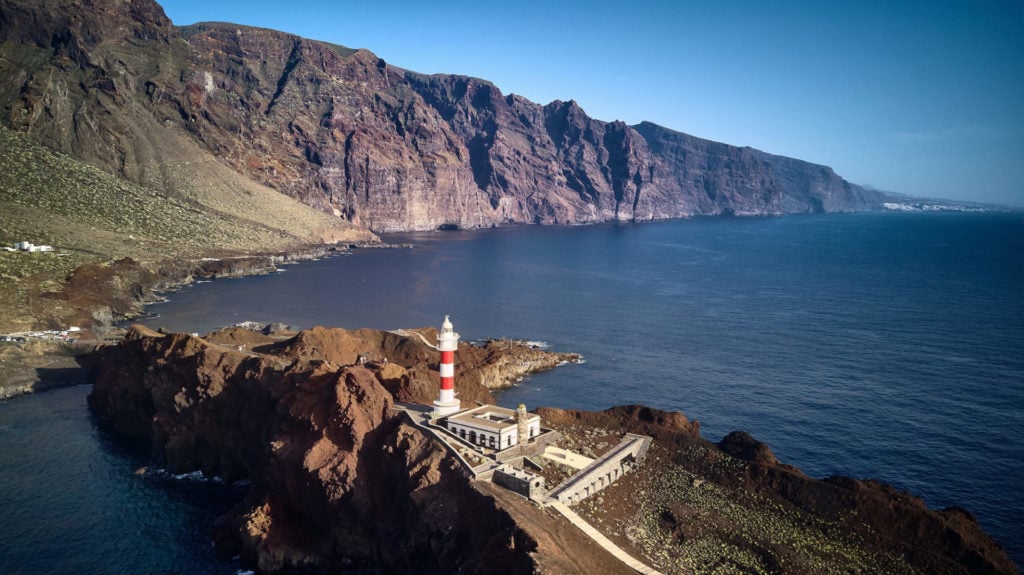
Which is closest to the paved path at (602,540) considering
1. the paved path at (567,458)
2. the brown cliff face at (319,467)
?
the brown cliff face at (319,467)

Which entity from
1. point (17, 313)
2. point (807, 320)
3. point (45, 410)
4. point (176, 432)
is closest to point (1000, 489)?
point (807, 320)

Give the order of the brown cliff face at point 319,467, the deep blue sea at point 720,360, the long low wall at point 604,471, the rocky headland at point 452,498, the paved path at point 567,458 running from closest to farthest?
the rocky headland at point 452,498 → the brown cliff face at point 319,467 → the long low wall at point 604,471 → the paved path at point 567,458 → the deep blue sea at point 720,360

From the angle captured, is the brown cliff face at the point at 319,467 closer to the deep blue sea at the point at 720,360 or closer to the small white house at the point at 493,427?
the small white house at the point at 493,427

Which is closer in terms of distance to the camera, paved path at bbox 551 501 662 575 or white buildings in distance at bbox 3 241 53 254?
paved path at bbox 551 501 662 575

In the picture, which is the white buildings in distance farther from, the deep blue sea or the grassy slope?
the deep blue sea

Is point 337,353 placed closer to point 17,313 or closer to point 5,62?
point 17,313

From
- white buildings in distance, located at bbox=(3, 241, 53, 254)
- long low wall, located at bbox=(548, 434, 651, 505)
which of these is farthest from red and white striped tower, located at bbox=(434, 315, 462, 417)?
white buildings in distance, located at bbox=(3, 241, 53, 254)
